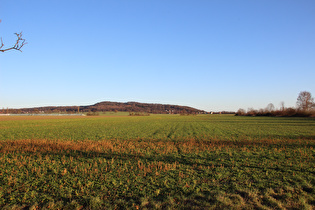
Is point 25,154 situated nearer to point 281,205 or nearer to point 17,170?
point 17,170

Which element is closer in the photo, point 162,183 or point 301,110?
point 162,183

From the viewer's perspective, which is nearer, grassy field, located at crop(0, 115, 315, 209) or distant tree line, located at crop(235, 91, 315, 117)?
grassy field, located at crop(0, 115, 315, 209)

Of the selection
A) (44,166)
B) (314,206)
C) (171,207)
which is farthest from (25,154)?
(314,206)

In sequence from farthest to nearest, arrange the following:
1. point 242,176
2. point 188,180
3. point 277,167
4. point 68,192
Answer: point 277,167 < point 242,176 < point 188,180 < point 68,192

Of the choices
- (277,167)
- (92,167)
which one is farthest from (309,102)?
(92,167)

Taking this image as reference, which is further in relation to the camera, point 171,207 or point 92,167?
point 92,167

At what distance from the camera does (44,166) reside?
10711mm

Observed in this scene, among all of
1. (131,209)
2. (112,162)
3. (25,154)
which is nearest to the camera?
(131,209)

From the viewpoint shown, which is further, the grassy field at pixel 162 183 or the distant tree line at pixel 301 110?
the distant tree line at pixel 301 110

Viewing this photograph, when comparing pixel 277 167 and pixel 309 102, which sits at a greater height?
pixel 309 102

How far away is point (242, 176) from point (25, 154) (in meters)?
14.1

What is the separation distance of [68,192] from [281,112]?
110008 millimetres

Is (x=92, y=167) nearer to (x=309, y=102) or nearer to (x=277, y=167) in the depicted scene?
(x=277, y=167)

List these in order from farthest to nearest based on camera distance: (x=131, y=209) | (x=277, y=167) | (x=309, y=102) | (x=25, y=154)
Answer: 1. (x=309, y=102)
2. (x=25, y=154)
3. (x=277, y=167)
4. (x=131, y=209)
